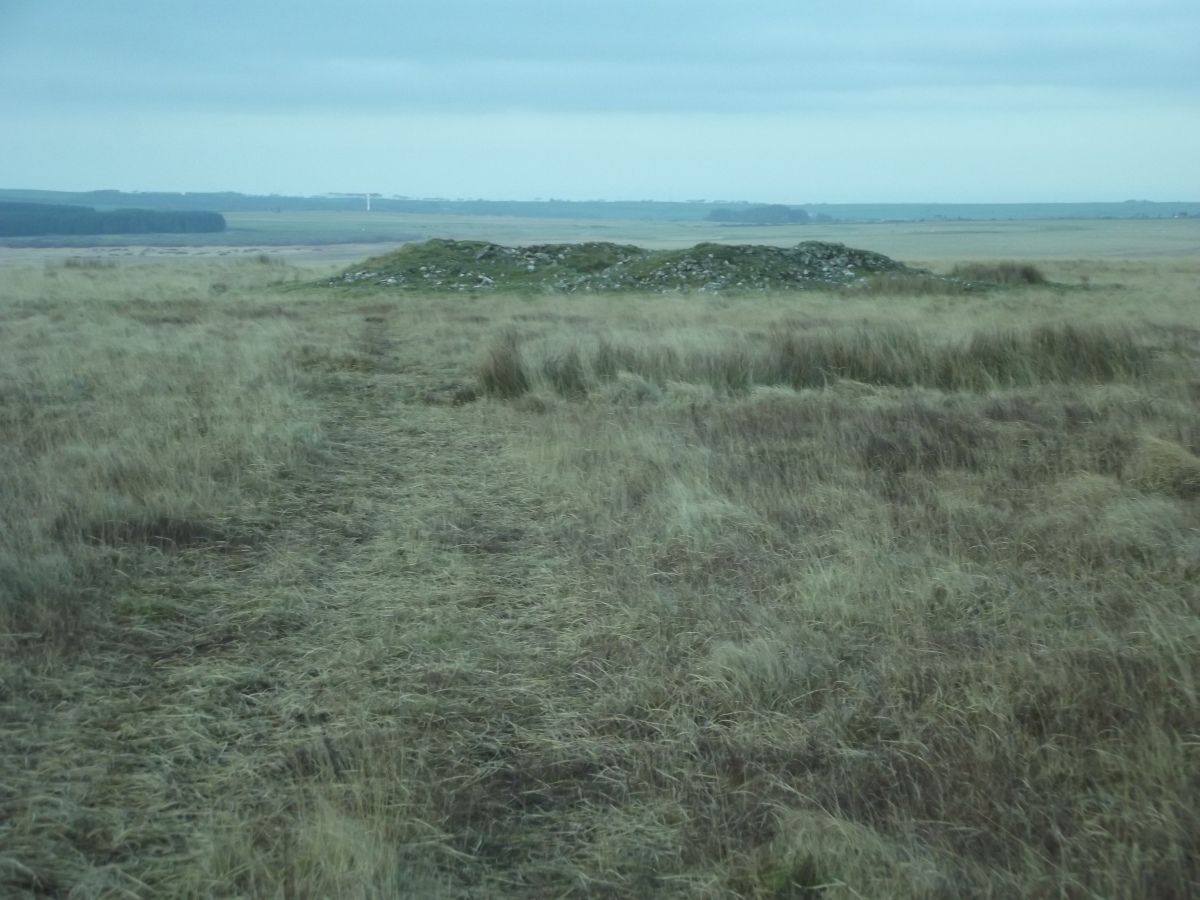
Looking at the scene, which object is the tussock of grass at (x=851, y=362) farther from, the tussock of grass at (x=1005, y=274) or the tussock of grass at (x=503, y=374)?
the tussock of grass at (x=1005, y=274)

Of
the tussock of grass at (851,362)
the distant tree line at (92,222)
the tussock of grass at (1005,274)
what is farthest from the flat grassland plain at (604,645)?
the distant tree line at (92,222)

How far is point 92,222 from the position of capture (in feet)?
317

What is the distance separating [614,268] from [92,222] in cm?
8377

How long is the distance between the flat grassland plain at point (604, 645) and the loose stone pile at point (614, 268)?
1832 cm

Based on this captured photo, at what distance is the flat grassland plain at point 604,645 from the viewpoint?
301cm

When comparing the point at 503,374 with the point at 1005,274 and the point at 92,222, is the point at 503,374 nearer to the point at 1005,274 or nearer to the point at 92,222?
the point at 1005,274

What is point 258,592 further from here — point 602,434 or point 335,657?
point 602,434

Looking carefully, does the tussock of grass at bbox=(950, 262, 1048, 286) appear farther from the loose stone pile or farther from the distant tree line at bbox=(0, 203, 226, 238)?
the distant tree line at bbox=(0, 203, 226, 238)

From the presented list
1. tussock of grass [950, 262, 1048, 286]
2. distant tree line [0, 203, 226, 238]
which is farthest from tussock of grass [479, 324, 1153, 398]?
distant tree line [0, 203, 226, 238]

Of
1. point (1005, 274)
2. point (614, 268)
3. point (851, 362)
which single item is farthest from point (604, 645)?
point (1005, 274)

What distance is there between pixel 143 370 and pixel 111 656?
322 inches

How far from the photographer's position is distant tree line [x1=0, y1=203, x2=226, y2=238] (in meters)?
89.7

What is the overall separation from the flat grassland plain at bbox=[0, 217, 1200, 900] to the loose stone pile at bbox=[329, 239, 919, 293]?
18.3 metres

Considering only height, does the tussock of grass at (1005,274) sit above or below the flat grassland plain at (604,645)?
above
